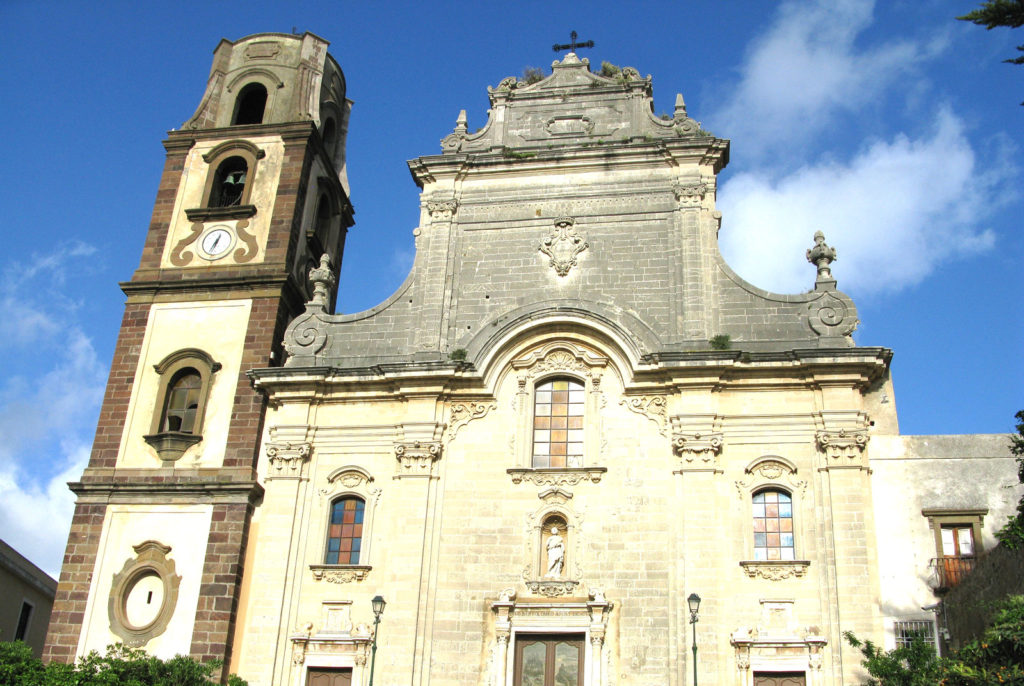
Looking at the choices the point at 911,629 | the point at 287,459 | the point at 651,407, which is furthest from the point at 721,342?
the point at 287,459

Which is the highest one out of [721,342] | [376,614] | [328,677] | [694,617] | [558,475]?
[721,342]

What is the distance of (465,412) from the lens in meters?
21.4

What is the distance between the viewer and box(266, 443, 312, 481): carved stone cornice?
21312 mm

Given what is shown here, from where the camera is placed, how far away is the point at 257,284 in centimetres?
2372

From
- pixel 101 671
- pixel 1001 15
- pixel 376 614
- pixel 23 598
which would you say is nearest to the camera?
pixel 1001 15

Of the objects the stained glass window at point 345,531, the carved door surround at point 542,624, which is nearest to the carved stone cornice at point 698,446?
the carved door surround at point 542,624

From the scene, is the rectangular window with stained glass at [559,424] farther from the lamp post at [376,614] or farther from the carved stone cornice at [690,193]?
the carved stone cornice at [690,193]

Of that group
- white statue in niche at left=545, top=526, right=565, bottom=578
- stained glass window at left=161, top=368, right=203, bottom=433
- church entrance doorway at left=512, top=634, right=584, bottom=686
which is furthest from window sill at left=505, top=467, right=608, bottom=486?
stained glass window at left=161, top=368, right=203, bottom=433

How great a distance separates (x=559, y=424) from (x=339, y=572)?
5091 mm

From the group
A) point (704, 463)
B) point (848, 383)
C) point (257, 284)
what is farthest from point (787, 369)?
point (257, 284)

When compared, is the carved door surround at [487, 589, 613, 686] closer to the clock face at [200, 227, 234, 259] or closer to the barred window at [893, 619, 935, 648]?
the barred window at [893, 619, 935, 648]

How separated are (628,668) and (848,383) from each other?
6.69m

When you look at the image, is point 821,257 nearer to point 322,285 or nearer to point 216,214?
point 322,285

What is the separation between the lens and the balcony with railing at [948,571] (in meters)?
18.6
